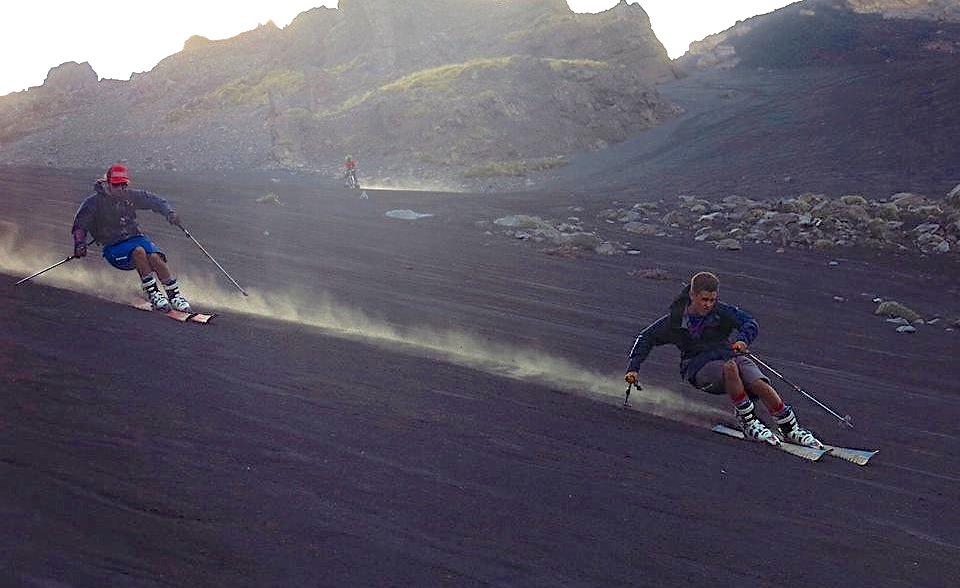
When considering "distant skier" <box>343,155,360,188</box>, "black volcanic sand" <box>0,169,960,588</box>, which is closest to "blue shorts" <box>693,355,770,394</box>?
"black volcanic sand" <box>0,169,960,588</box>

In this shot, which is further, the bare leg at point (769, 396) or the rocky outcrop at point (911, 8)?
the rocky outcrop at point (911, 8)

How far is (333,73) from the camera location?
8738 cm

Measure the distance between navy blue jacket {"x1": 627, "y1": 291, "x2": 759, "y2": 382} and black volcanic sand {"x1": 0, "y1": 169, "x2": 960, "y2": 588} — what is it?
0.65m

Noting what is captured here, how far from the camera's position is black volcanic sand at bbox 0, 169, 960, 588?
17.3ft

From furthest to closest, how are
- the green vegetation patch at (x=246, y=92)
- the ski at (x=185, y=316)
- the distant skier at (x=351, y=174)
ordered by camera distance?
the green vegetation patch at (x=246, y=92) < the distant skier at (x=351, y=174) < the ski at (x=185, y=316)

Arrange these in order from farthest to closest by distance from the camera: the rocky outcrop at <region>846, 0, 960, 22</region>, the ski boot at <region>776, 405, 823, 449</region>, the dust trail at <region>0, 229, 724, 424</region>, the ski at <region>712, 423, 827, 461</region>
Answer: the rocky outcrop at <region>846, 0, 960, 22</region> → the dust trail at <region>0, 229, 724, 424</region> → the ski boot at <region>776, 405, 823, 449</region> → the ski at <region>712, 423, 827, 461</region>

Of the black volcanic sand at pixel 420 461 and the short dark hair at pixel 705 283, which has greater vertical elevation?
A: the short dark hair at pixel 705 283

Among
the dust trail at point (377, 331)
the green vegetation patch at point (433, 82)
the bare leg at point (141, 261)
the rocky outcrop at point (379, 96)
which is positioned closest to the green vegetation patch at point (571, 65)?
the rocky outcrop at point (379, 96)

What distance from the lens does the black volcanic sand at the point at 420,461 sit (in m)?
5.28

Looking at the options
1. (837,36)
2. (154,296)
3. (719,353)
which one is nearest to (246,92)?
(837,36)

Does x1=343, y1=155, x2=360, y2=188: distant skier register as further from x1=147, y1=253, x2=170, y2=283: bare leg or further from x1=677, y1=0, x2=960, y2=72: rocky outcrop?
x1=677, y1=0, x2=960, y2=72: rocky outcrop

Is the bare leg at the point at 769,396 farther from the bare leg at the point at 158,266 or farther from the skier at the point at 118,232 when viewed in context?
the bare leg at the point at 158,266

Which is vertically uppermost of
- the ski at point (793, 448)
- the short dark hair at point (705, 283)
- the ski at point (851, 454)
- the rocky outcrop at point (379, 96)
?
the rocky outcrop at point (379, 96)

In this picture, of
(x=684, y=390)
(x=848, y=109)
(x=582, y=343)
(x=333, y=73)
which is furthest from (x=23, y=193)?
(x=333, y=73)
